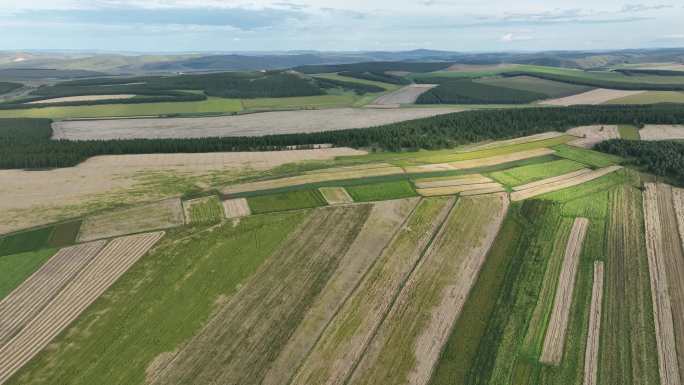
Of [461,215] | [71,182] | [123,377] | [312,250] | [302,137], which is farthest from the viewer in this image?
[302,137]

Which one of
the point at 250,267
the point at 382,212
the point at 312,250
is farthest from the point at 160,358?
the point at 382,212

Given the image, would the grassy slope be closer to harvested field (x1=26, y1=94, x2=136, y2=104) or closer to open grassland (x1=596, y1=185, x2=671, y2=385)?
→ open grassland (x1=596, y1=185, x2=671, y2=385)

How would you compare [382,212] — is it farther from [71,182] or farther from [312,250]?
[71,182]

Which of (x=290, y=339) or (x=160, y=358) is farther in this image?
(x=290, y=339)

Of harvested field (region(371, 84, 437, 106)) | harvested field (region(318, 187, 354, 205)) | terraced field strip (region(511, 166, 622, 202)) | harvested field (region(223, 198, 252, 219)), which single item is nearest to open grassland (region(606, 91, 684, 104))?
harvested field (region(371, 84, 437, 106))

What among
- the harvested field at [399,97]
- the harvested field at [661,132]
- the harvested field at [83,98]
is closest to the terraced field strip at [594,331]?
the harvested field at [661,132]

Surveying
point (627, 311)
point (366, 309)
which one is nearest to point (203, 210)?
point (366, 309)

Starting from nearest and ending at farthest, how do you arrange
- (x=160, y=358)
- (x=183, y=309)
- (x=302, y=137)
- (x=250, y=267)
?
(x=160, y=358), (x=183, y=309), (x=250, y=267), (x=302, y=137)
